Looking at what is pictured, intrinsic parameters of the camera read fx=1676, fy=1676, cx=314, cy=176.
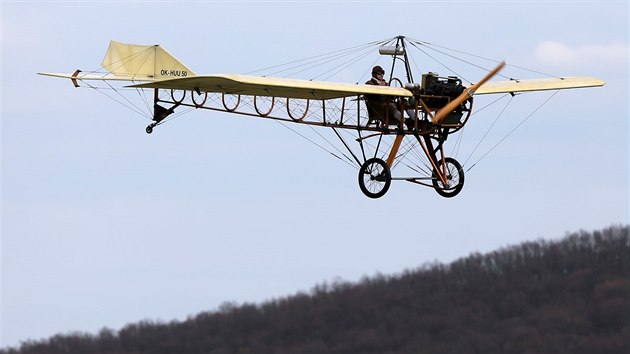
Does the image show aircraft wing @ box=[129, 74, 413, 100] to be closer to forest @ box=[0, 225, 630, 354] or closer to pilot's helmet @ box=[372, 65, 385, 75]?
pilot's helmet @ box=[372, 65, 385, 75]

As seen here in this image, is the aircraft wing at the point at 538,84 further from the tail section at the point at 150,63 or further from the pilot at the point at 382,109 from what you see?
the tail section at the point at 150,63

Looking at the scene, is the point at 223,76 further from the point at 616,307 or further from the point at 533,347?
the point at 616,307

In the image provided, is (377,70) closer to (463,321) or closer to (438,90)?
(438,90)

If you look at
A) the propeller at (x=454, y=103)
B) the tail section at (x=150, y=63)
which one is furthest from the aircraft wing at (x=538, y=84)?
the tail section at (x=150, y=63)

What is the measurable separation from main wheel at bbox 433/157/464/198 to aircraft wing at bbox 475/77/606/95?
2495mm

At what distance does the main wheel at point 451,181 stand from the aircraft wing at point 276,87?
1.91 m

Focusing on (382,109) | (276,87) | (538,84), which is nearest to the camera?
(276,87)

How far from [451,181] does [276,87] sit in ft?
14.0

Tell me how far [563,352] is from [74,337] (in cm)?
2911

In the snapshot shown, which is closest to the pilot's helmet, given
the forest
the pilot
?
the pilot

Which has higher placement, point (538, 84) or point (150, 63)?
point (150, 63)

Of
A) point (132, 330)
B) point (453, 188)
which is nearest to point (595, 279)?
point (132, 330)

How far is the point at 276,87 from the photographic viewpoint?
3494cm

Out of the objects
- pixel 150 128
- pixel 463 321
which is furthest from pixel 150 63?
pixel 463 321
